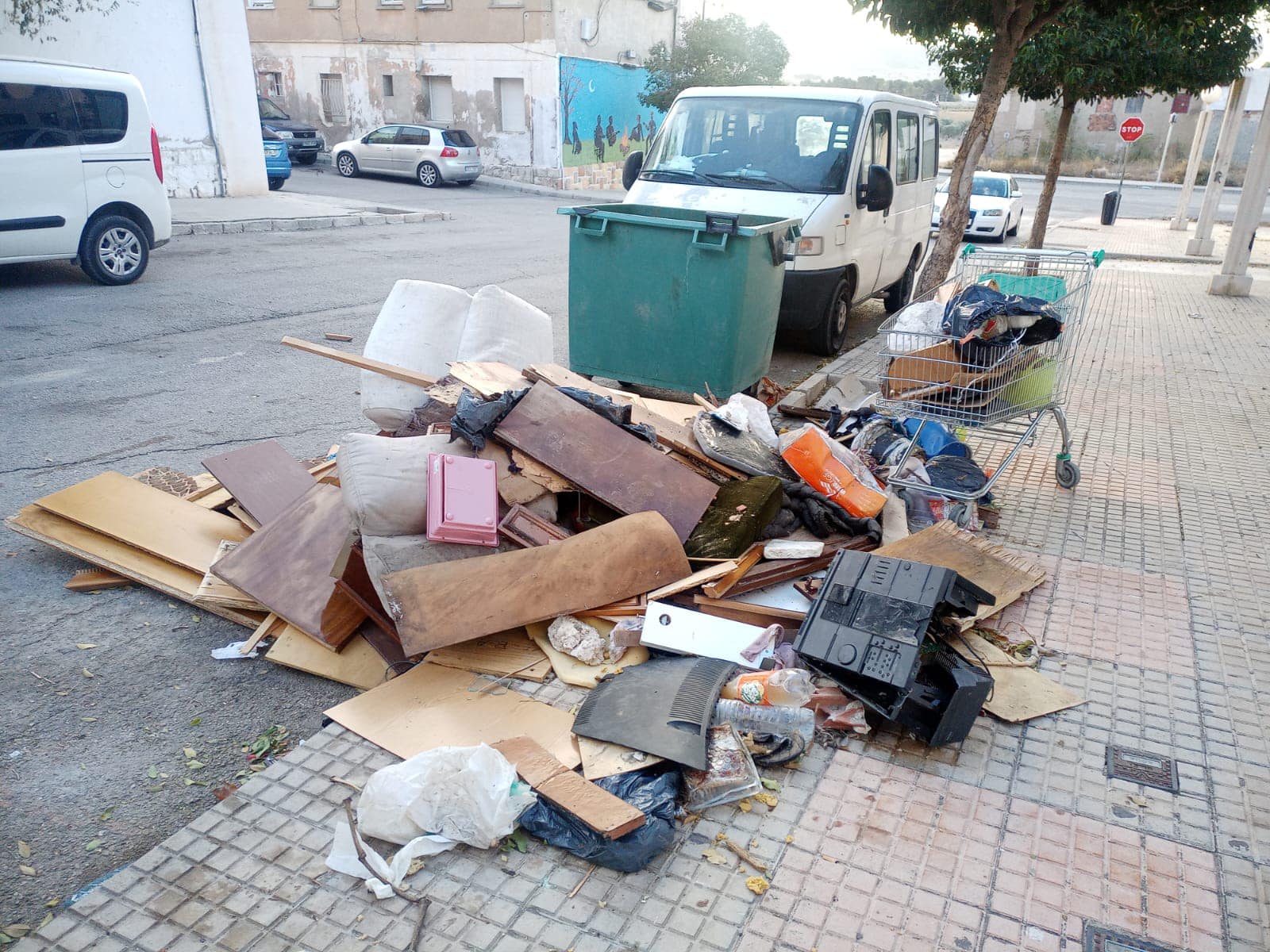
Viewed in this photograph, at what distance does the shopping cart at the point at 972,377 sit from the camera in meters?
4.50

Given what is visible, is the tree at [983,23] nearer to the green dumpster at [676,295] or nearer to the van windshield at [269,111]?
the green dumpster at [676,295]

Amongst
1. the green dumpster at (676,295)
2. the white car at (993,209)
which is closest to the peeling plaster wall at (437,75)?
the white car at (993,209)

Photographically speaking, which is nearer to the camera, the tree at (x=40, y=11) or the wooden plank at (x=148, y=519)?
the wooden plank at (x=148, y=519)

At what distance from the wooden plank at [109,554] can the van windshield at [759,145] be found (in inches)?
205

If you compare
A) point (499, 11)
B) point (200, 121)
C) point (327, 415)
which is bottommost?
point (327, 415)

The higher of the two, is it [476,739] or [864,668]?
[864,668]

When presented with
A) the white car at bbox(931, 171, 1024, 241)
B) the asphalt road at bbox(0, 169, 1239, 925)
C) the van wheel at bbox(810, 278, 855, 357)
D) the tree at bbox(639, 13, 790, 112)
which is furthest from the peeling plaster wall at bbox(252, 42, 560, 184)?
the van wheel at bbox(810, 278, 855, 357)

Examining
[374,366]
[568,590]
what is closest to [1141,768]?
[568,590]

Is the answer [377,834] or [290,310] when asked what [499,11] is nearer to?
[290,310]

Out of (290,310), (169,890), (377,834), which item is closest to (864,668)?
(377,834)

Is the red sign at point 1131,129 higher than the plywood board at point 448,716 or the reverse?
higher

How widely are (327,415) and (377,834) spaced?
160 inches

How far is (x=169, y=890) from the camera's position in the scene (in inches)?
91.3

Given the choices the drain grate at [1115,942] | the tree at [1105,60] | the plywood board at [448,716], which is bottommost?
the drain grate at [1115,942]
